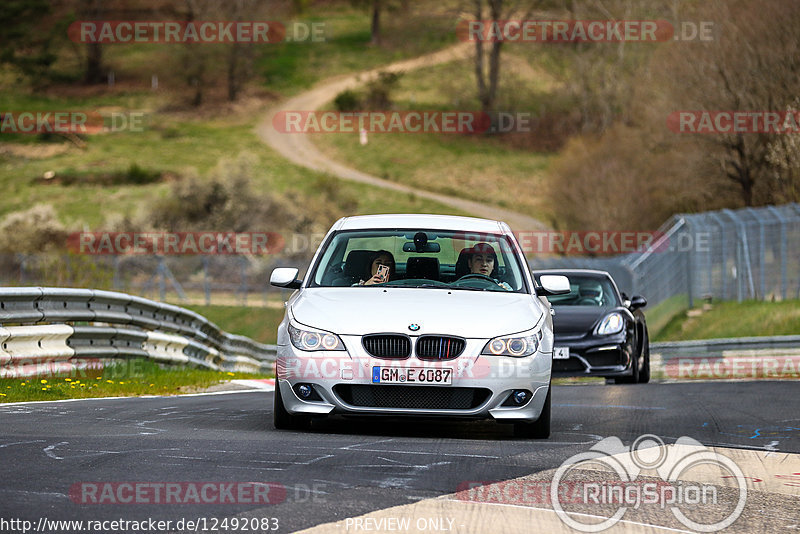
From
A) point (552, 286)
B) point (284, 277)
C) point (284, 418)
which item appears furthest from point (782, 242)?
point (284, 418)

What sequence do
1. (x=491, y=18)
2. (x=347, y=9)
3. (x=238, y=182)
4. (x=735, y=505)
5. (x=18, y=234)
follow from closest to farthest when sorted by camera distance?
(x=735, y=505), (x=18, y=234), (x=238, y=182), (x=491, y=18), (x=347, y=9)

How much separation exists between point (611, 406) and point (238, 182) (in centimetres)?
5529

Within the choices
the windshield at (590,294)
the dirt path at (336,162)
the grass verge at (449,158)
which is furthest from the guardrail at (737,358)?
the grass verge at (449,158)

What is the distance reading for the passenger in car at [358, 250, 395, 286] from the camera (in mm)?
9883

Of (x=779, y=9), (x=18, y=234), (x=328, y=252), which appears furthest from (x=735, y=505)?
(x=18, y=234)

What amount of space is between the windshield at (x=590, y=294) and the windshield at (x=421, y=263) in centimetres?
710

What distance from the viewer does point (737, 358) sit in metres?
21.2

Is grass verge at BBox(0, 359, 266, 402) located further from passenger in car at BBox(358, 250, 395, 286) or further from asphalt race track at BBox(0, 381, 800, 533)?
passenger in car at BBox(358, 250, 395, 286)

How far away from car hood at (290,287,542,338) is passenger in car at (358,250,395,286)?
38cm

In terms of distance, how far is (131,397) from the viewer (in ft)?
41.0

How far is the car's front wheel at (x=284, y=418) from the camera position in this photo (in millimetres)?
9094

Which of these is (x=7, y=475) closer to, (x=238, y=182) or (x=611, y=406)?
(x=611, y=406)

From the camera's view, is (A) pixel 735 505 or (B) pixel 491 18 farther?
(B) pixel 491 18

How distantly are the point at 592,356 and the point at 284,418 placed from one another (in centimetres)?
763
